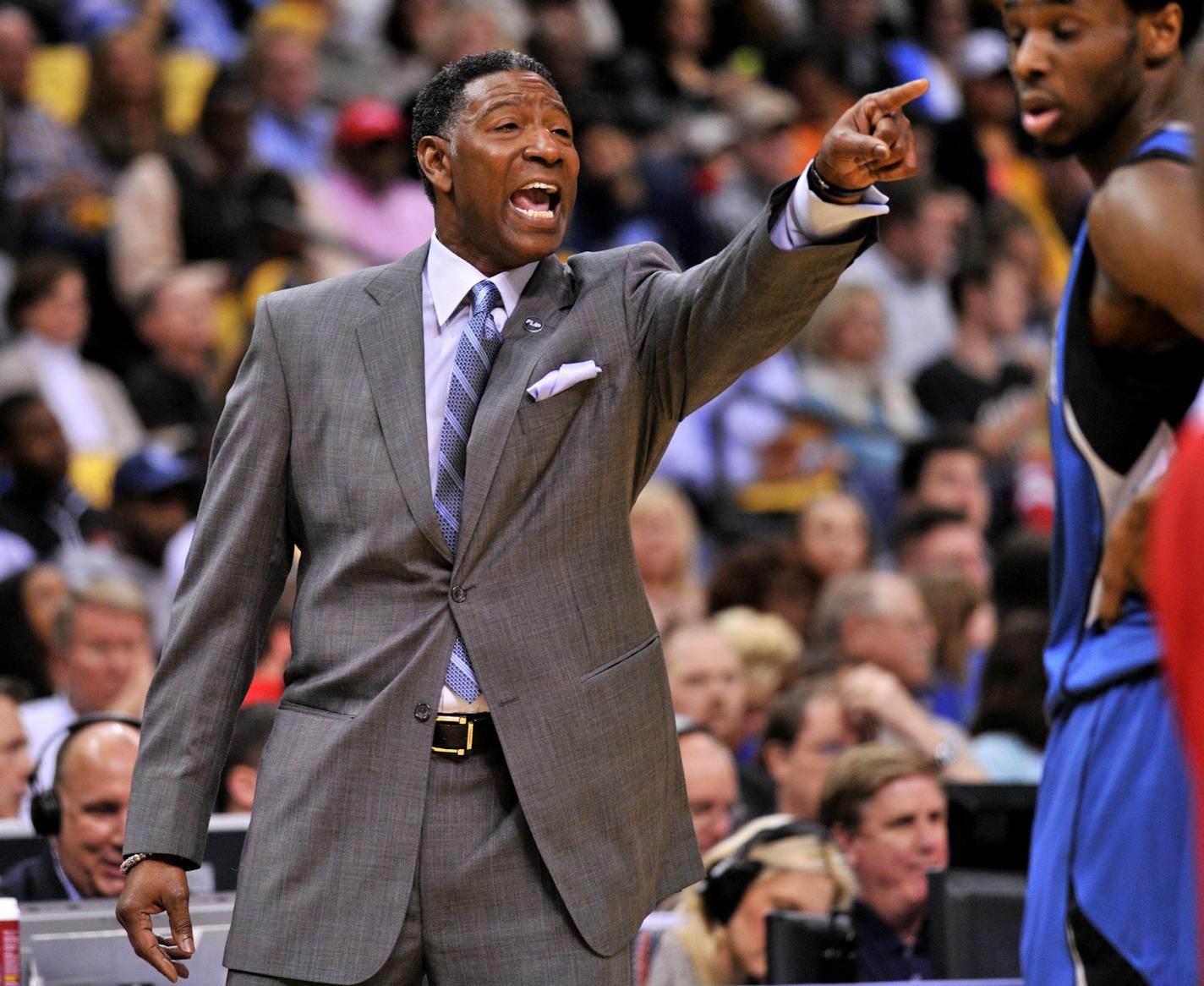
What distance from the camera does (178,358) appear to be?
864 cm

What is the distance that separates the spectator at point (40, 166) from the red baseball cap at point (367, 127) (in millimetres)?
1194

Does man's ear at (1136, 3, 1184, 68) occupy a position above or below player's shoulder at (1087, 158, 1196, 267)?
above

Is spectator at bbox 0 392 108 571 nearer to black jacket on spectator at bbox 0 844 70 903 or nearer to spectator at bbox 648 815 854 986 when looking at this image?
black jacket on spectator at bbox 0 844 70 903

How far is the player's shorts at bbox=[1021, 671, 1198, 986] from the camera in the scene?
8.32 ft

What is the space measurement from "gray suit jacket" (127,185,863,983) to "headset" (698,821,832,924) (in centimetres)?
182

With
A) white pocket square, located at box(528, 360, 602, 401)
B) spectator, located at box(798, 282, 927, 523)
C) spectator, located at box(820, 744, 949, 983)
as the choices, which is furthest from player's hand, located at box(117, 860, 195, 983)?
spectator, located at box(798, 282, 927, 523)

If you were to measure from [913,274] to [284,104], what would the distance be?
3629 millimetres

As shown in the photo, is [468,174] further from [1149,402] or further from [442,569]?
[1149,402]

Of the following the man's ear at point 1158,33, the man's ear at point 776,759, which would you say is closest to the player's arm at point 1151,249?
the man's ear at point 1158,33

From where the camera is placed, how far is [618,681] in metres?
2.89

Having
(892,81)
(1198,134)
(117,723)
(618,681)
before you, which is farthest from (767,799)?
(892,81)

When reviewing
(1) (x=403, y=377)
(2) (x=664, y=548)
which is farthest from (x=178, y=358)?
(1) (x=403, y=377)

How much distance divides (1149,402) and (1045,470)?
720 centimetres

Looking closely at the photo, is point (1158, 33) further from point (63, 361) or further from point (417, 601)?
point (63, 361)
